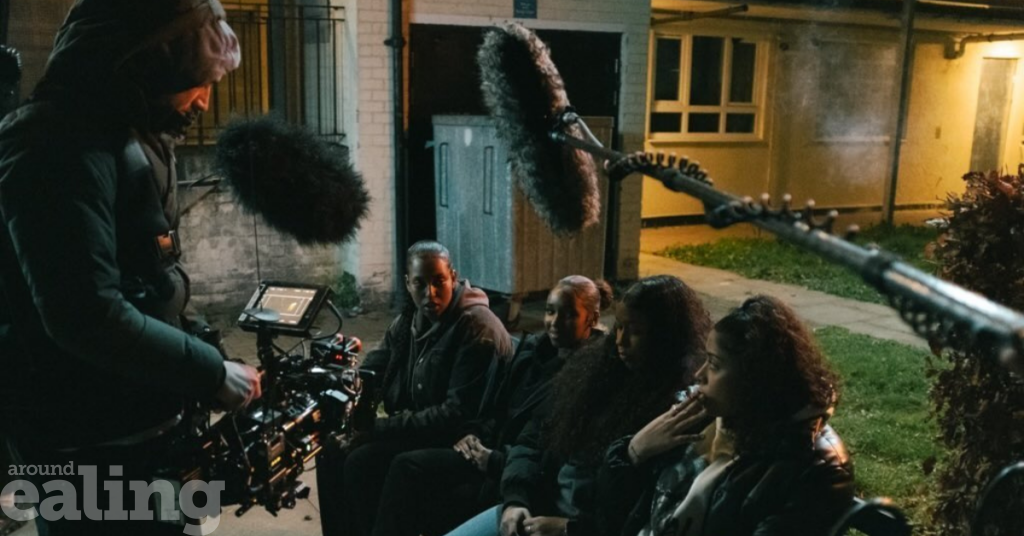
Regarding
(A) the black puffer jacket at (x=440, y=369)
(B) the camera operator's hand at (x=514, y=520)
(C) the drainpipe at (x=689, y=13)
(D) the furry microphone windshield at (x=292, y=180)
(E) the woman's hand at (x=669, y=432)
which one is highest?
(C) the drainpipe at (x=689, y=13)

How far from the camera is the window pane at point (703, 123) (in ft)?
43.4

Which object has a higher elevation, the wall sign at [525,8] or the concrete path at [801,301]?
the wall sign at [525,8]

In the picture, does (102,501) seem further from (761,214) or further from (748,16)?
(748,16)

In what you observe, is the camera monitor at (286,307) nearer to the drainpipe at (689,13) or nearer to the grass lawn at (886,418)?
the grass lawn at (886,418)

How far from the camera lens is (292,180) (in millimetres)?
3158

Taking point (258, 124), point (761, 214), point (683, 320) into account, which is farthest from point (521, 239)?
point (761, 214)

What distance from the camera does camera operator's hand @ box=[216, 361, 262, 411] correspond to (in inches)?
79.0

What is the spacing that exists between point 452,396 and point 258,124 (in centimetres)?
128

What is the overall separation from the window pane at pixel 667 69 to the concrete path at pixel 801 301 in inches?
132

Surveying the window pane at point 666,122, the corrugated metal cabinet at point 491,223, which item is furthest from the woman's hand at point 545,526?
the window pane at point 666,122

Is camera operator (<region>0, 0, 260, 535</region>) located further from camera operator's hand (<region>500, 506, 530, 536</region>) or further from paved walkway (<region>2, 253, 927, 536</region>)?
paved walkway (<region>2, 253, 927, 536</region>)

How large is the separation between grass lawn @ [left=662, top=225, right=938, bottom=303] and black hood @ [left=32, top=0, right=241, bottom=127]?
7680mm

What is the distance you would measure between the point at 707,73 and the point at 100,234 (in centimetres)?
1234

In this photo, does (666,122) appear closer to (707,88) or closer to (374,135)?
(707,88)
